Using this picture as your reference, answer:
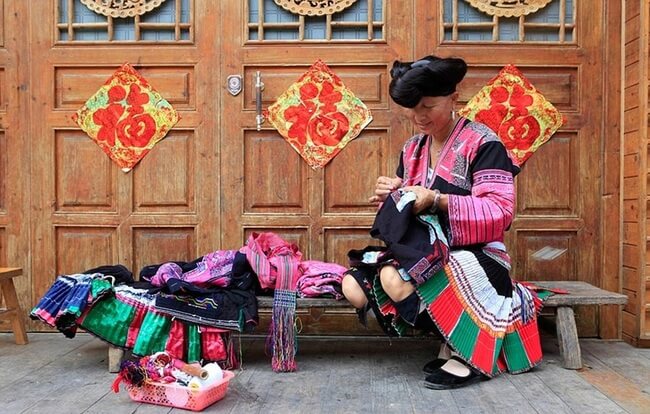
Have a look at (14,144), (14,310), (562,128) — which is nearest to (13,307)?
(14,310)

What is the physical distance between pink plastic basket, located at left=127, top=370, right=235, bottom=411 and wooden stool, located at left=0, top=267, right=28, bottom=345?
1314 millimetres

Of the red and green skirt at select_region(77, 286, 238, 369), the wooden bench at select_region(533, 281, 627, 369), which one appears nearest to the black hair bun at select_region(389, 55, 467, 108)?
the wooden bench at select_region(533, 281, 627, 369)

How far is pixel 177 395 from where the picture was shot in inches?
90.7

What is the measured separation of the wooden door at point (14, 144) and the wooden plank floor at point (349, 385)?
1.79ft

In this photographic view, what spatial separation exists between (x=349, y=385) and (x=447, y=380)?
41 centimetres

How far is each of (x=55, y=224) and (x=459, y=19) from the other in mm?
2618

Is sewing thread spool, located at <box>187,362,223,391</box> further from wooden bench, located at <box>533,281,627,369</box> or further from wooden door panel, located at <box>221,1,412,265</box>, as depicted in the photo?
wooden bench, located at <box>533,281,627,369</box>

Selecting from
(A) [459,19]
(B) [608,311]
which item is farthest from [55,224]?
(B) [608,311]

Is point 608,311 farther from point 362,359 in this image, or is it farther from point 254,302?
point 254,302

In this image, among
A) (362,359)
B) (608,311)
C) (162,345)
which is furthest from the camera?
(608,311)

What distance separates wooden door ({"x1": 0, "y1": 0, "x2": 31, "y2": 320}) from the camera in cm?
353

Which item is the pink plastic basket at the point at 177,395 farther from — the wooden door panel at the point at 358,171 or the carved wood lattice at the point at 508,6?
the carved wood lattice at the point at 508,6

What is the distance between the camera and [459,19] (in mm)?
3490

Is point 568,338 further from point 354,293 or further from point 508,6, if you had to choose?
point 508,6
